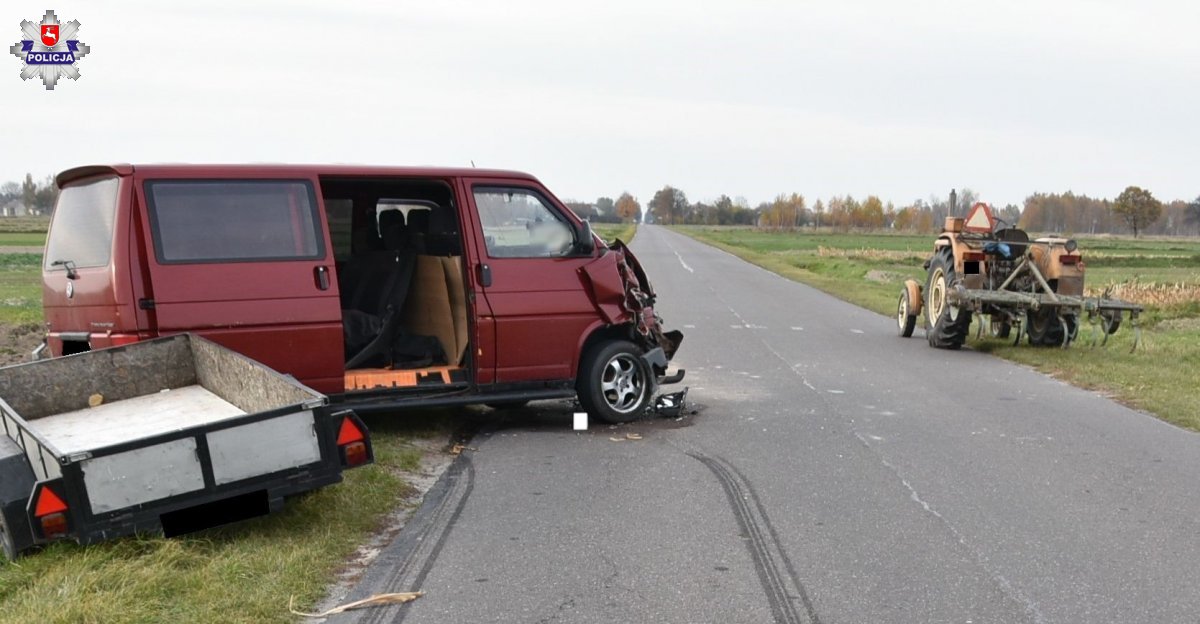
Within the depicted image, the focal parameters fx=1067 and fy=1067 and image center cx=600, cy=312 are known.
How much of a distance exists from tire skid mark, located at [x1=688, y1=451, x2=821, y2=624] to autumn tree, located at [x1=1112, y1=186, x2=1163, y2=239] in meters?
129

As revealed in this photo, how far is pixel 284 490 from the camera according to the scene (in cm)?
542

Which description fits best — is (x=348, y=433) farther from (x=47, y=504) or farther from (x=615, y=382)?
(x=615, y=382)

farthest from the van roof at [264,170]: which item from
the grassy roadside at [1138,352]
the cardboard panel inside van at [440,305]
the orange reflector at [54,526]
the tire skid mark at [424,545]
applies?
the grassy roadside at [1138,352]

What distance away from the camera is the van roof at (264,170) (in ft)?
23.5

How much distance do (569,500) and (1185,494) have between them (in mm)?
3894

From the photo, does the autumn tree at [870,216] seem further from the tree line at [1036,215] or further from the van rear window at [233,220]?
the van rear window at [233,220]

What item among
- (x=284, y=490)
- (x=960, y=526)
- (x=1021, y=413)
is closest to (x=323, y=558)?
(x=284, y=490)

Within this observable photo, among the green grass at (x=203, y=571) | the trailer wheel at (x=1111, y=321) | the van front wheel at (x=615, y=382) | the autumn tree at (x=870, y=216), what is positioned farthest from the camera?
the autumn tree at (x=870, y=216)

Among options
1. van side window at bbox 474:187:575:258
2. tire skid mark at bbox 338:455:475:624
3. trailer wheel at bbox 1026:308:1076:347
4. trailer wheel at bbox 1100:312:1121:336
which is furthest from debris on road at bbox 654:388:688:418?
trailer wheel at bbox 1026:308:1076:347

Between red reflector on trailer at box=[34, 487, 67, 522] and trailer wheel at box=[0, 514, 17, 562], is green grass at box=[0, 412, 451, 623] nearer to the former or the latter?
trailer wheel at box=[0, 514, 17, 562]

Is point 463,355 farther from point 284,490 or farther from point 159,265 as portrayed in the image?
point 284,490

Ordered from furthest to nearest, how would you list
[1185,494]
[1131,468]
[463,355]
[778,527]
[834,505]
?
[463,355], [1131,468], [1185,494], [834,505], [778,527]

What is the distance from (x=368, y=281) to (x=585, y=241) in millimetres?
1838

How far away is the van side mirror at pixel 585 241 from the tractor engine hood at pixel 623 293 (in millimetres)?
109
